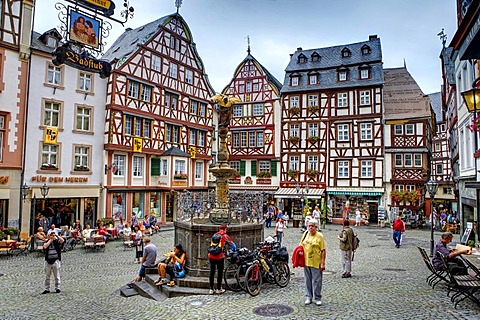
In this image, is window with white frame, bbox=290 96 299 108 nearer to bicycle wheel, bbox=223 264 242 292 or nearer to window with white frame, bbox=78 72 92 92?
window with white frame, bbox=78 72 92 92

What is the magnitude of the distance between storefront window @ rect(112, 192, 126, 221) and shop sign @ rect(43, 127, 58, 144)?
17.2 ft

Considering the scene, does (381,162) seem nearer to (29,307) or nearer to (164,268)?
(164,268)

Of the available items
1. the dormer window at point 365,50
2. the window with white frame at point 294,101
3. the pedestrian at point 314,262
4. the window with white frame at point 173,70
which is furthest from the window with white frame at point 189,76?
the pedestrian at point 314,262

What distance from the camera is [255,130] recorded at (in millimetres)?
34250

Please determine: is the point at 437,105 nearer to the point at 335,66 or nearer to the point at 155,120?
the point at 335,66

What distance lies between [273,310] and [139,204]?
811 inches

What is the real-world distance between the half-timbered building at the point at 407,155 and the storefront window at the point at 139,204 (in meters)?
18.3

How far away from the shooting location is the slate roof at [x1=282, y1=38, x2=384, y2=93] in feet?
101

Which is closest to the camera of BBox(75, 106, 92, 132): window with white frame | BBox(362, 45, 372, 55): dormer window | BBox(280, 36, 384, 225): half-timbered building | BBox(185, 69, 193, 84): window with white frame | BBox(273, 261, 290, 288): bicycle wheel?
BBox(273, 261, 290, 288): bicycle wheel

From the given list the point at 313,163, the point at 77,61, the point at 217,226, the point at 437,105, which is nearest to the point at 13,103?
the point at 77,61

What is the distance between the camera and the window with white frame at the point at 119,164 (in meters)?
24.9

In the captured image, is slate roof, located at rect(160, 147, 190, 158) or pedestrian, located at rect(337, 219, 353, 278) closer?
pedestrian, located at rect(337, 219, 353, 278)

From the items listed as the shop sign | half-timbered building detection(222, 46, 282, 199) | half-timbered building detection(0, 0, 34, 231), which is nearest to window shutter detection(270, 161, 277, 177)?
half-timbered building detection(222, 46, 282, 199)

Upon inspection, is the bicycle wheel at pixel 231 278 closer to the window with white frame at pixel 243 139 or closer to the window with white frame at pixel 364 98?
the window with white frame at pixel 364 98
